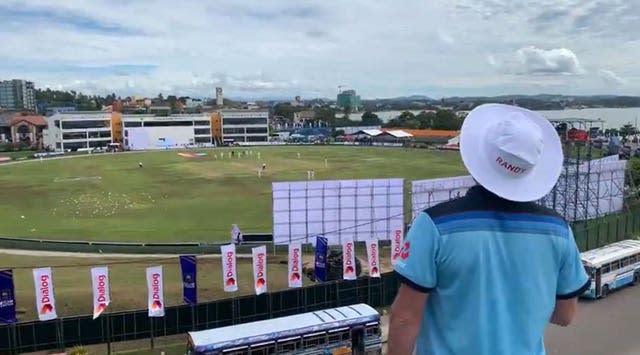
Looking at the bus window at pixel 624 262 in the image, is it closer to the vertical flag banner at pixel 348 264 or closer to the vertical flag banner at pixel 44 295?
the vertical flag banner at pixel 348 264

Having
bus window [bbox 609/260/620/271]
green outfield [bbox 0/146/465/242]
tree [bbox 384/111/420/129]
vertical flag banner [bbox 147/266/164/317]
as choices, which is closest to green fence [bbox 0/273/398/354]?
vertical flag banner [bbox 147/266/164/317]

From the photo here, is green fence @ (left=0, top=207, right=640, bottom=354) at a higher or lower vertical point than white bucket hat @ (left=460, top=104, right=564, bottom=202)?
lower

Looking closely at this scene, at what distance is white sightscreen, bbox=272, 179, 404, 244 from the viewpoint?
19766 millimetres

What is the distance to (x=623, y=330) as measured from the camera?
44.0ft

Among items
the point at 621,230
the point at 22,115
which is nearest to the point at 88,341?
the point at 621,230

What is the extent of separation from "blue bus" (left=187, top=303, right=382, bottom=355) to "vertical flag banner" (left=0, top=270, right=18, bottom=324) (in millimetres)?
3521

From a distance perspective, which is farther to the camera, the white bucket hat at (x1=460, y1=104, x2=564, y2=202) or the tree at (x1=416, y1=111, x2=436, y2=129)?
the tree at (x1=416, y1=111, x2=436, y2=129)

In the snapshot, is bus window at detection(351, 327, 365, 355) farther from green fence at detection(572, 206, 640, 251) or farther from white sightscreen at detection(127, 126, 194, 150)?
white sightscreen at detection(127, 126, 194, 150)

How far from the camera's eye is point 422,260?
169cm

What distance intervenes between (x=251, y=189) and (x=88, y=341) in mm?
24114

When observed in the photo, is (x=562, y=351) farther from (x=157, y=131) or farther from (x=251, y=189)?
(x=157, y=131)

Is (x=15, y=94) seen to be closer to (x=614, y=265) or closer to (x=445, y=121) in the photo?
(x=445, y=121)

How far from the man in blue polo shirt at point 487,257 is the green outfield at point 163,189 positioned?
914 centimetres

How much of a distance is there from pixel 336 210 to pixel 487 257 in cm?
1872
